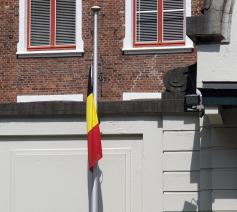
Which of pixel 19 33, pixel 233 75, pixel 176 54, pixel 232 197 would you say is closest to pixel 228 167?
pixel 232 197

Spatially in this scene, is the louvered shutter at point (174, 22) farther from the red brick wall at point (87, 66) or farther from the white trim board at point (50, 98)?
the white trim board at point (50, 98)

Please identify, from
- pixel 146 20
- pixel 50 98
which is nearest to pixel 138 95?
pixel 146 20

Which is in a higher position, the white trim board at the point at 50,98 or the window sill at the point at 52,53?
the window sill at the point at 52,53

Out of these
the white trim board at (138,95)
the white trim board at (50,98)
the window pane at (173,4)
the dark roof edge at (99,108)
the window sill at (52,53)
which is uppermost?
the window pane at (173,4)

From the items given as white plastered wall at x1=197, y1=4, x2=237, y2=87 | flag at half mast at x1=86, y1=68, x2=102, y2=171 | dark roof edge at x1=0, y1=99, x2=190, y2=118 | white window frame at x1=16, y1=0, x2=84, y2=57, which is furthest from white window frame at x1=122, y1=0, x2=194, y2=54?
white plastered wall at x1=197, y1=4, x2=237, y2=87

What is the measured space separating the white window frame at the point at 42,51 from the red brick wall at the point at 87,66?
0.14 m

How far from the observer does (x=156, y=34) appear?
22734 mm

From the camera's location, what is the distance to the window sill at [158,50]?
22250 mm

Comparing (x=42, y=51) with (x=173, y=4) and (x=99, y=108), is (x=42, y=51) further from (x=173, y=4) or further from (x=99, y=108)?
(x=99, y=108)

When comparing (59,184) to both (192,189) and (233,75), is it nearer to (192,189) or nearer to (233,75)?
(192,189)

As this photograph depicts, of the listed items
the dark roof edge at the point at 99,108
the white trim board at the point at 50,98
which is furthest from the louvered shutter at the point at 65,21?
the dark roof edge at the point at 99,108

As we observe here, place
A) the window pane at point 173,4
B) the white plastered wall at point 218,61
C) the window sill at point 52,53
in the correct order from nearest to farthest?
the white plastered wall at point 218,61
the window pane at point 173,4
the window sill at point 52,53

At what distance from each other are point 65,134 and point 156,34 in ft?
30.0

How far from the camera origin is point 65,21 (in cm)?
2323
